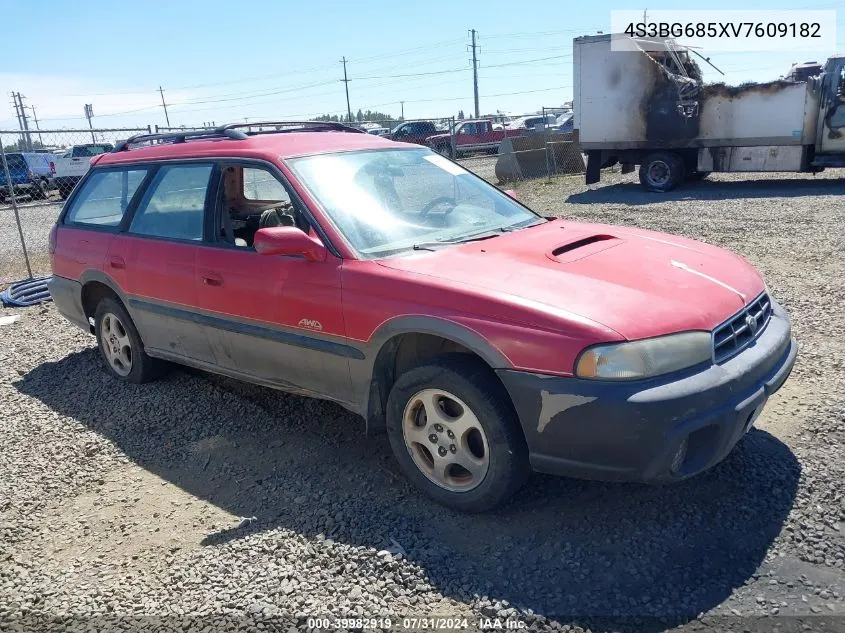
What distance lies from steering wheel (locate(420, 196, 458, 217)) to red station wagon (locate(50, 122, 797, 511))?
0.06 ft

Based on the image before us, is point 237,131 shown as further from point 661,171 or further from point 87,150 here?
point 87,150

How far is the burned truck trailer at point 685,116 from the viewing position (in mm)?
13250

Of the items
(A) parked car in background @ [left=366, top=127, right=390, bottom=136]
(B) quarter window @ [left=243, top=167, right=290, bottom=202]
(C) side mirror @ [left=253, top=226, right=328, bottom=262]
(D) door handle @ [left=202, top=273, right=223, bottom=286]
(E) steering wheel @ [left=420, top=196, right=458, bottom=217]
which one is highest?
(A) parked car in background @ [left=366, top=127, right=390, bottom=136]

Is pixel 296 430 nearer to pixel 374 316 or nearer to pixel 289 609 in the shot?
pixel 374 316

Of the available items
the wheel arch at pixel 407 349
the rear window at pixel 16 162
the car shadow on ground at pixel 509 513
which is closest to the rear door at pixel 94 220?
the car shadow on ground at pixel 509 513

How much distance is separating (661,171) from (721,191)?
1348 millimetres

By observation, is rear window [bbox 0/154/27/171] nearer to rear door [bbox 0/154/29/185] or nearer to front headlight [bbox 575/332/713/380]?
rear door [bbox 0/154/29/185]

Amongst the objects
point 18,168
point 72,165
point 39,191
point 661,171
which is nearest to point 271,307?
point 661,171

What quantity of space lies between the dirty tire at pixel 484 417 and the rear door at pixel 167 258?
180 cm

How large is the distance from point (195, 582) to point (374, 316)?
142 cm

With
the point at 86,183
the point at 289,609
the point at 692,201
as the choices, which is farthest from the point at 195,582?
the point at 692,201

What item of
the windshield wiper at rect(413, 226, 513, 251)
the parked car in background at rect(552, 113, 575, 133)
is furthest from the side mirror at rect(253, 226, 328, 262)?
the parked car in background at rect(552, 113, 575, 133)

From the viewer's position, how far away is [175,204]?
4.57m

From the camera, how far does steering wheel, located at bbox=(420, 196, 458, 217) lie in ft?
13.0
